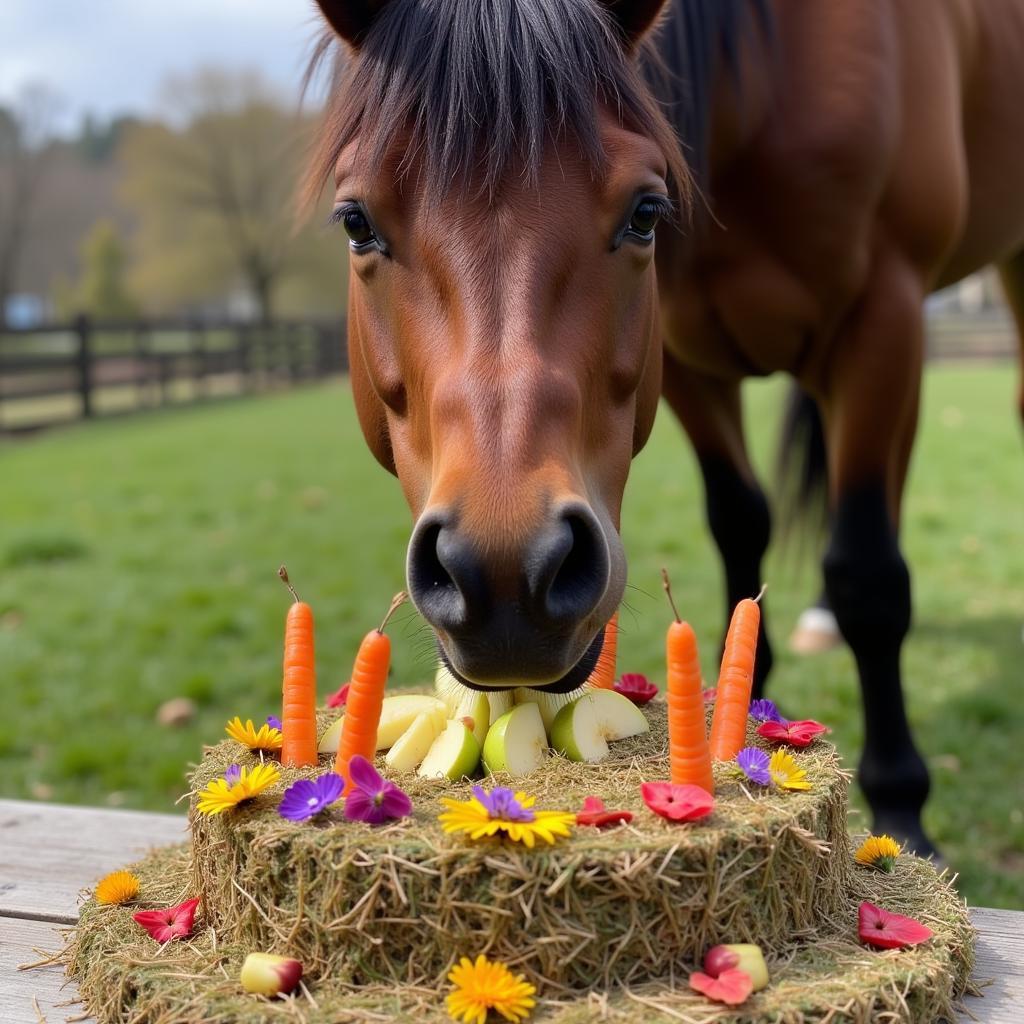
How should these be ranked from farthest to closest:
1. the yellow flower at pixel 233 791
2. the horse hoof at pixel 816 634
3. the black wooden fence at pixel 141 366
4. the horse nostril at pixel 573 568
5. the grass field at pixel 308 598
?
1. the black wooden fence at pixel 141 366
2. the horse hoof at pixel 816 634
3. the grass field at pixel 308 598
4. the yellow flower at pixel 233 791
5. the horse nostril at pixel 573 568

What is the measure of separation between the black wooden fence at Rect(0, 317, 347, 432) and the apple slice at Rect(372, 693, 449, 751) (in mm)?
12902

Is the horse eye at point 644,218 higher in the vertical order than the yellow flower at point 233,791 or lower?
higher

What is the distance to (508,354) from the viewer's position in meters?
1.65

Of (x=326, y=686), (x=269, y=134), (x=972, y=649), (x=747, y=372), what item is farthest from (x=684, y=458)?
(x=269, y=134)

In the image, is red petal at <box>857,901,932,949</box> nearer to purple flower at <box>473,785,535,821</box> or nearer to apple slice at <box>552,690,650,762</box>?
apple slice at <box>552,690,650,762</box>

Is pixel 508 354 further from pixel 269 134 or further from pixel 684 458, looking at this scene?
pixel 269 134

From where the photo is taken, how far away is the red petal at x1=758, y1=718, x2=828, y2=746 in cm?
206

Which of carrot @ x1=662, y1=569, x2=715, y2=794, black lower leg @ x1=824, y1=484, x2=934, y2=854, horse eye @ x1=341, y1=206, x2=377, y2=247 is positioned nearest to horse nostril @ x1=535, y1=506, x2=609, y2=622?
carrot @ x1=662, y1=569, x2=715, y2=794

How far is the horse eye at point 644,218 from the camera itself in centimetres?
188

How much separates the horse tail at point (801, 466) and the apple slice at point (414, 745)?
319 centimetres

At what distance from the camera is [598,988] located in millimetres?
1574

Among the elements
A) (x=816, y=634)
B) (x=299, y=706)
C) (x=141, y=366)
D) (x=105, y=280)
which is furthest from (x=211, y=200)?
(x=299, y=706)

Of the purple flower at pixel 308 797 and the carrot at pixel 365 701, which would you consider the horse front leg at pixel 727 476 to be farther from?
the purple flower at pixel 308 797

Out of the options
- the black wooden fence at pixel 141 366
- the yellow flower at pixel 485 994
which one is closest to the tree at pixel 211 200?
the black wooden fence at pixel 141 366
